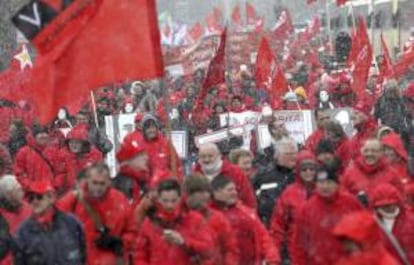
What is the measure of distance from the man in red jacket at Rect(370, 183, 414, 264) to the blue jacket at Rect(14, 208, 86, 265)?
6.95ft

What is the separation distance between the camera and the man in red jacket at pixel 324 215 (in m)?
10.5

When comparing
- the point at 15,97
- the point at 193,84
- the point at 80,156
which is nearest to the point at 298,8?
the point at 193,84

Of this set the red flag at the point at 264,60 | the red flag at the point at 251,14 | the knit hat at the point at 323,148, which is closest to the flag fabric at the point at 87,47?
the knit hat at the point at 323,148

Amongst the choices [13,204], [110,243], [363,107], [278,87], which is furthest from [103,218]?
[278,87]

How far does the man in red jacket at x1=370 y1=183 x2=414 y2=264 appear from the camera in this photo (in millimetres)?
10008

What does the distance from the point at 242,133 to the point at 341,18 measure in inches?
1524

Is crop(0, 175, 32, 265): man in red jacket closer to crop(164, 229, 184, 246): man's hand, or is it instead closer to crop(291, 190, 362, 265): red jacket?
crop(164, 229, 184, 246): man's hand

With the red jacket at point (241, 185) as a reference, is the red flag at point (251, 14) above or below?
below

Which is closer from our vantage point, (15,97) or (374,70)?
(15,97)

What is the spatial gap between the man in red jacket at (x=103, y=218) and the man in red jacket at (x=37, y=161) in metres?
4.40

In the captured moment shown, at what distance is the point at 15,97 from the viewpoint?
2141 centimetres

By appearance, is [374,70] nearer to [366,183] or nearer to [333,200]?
[366,183]

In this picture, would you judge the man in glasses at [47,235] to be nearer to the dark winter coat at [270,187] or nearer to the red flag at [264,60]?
the dark winter coat at [270,187]

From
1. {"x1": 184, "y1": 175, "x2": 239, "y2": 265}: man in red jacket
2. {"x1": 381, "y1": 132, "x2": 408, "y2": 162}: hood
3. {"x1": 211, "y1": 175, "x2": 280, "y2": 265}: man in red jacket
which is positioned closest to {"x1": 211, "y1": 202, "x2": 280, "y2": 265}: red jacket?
{"x1": 211, "y1": 175, "x2": 280, "y2": 265}: man in red jacket
